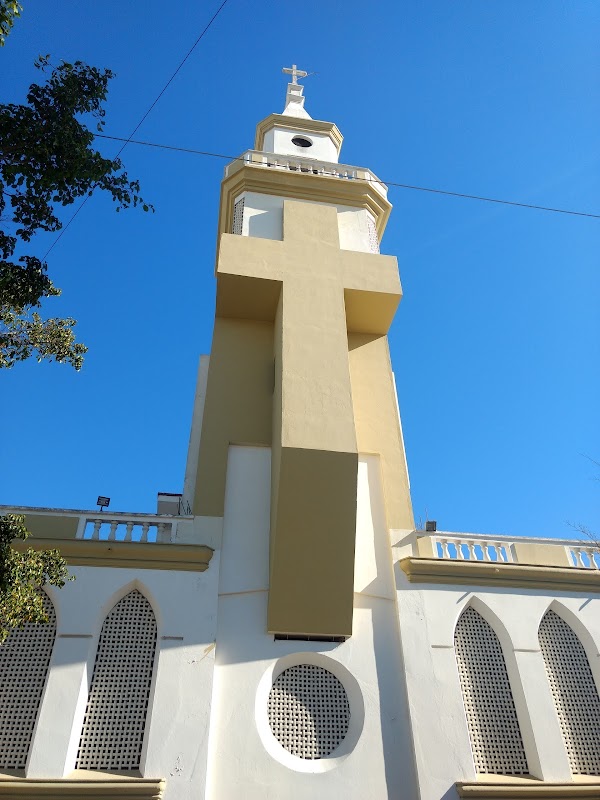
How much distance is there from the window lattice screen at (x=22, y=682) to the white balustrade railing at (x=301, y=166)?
10670 mm

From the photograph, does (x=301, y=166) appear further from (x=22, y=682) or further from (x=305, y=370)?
(x=22, y=682)

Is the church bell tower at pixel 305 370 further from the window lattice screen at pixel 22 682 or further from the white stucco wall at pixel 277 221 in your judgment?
the window lattice screen at pixel 22 682

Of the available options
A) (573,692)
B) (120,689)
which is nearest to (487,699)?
(573,692)

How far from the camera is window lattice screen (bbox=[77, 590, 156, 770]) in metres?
8.24

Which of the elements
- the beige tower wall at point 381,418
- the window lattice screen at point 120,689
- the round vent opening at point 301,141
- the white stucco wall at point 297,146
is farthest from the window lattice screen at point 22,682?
the round vent opening at point 301,141

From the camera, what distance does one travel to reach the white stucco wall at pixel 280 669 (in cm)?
824

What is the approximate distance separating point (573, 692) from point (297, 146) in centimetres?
1462

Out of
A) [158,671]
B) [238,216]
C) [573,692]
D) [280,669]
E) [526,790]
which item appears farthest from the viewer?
[238,216]

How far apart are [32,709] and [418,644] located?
5.66 m

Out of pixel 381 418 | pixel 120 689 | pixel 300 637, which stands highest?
pixel 381 418

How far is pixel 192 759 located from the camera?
8.07 meters

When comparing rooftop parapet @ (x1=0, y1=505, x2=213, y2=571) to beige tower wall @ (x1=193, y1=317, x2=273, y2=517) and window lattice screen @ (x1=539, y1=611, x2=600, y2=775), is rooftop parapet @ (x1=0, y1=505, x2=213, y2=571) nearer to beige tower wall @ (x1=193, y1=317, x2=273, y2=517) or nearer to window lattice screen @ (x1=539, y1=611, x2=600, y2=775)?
beige tower wall @ (x1=193, y1=317, x2=273, y2=517)

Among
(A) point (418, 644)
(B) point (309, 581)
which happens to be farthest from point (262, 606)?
(A) point (418, 644)

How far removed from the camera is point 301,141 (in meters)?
17.4
